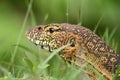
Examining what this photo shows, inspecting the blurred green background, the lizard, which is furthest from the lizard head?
the blurred green background

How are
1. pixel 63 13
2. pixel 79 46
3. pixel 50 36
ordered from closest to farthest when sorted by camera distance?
pixel 79 46
pixel 50 36
pixel 63 13

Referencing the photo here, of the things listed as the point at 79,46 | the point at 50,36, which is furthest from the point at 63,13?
the point at 79,46

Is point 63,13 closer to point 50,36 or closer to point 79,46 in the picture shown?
point 50,36

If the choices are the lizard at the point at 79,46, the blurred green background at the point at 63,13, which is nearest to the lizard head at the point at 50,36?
the lizard at the point at 79,46

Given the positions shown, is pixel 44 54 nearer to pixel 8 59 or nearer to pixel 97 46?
pixel 97 46

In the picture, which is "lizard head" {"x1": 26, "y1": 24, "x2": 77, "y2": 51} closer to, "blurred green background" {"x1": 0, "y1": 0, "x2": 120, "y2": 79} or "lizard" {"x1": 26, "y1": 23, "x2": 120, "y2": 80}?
"lizard" {"x1": 26, "y1": 23, "x2": 120, "y2": 80}

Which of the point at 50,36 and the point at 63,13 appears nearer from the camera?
the point at 50,36

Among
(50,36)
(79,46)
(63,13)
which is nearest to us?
(79,46)

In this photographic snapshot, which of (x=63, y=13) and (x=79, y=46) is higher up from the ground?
(x=63, y=13)
